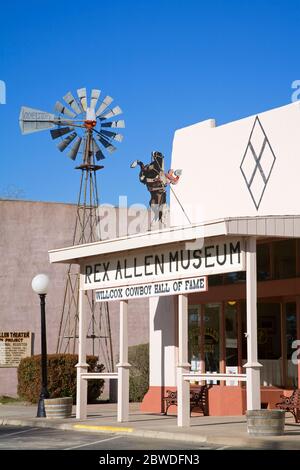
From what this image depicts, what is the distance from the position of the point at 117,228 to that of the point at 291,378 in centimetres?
1569

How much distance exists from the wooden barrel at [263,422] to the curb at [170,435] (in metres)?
0.23

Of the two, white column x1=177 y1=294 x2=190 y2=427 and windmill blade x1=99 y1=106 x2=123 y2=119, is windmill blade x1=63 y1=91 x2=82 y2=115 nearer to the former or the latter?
windmill blade x1=99 y1=106 x2=123 y2=119

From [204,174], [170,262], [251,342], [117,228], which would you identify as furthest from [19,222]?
[251,342]

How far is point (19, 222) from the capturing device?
3158 cm

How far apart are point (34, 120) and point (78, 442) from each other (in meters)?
15.5

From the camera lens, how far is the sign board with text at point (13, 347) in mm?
30812

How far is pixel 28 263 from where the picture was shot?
31547 mm

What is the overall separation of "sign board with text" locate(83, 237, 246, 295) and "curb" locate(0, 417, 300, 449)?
10.7ft

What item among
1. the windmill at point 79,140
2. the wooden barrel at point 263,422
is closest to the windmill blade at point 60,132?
the windmill at point 79,140

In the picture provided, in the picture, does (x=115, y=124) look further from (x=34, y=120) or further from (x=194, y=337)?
(x=194, y=337)

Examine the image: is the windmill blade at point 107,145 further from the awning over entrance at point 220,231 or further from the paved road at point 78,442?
the paved road at point 78,442

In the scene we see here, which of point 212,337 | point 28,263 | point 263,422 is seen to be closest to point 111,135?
point 28,263

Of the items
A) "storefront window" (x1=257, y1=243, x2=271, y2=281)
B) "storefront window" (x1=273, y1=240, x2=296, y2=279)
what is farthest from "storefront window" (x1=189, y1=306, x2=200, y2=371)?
"storefront window" (x1=273, y1=240, x2=296, y2=279)
